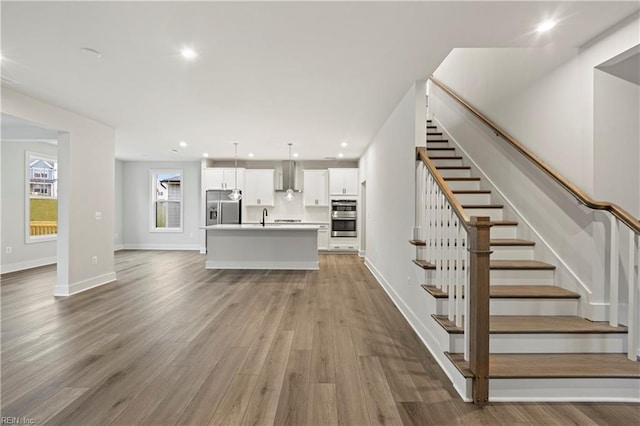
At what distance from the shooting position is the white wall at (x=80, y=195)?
4.46 meters

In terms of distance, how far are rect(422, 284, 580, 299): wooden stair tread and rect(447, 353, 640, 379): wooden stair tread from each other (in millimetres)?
444

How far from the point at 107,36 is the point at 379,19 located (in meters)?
2.18

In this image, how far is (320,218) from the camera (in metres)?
9.13

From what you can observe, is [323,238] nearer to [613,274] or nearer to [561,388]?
[613,274]

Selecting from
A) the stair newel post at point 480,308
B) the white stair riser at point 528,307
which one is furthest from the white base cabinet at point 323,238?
the stair newel post at point 480,308

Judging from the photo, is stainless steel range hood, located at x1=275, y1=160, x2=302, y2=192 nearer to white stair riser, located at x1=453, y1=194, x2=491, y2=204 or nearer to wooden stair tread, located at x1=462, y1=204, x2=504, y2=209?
white stair riser, located at x1=453, y1=194, x2=491, y2=204

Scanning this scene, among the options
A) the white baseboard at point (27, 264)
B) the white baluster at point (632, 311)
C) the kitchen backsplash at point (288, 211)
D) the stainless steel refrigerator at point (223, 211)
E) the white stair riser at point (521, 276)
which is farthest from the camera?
the kitchen backsplash at point (288, 211)

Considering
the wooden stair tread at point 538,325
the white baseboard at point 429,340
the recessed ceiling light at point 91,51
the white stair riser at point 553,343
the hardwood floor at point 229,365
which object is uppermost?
the recessed ceiling light at point 91,51

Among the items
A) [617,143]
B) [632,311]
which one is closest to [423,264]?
[632,311]

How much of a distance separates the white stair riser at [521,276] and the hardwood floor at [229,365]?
0.97 m

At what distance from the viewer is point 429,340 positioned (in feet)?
9.15

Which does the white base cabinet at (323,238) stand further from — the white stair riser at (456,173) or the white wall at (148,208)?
the white stair riser at (456,173)

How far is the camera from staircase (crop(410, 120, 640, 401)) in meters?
2.04

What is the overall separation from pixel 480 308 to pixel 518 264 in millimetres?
1264
